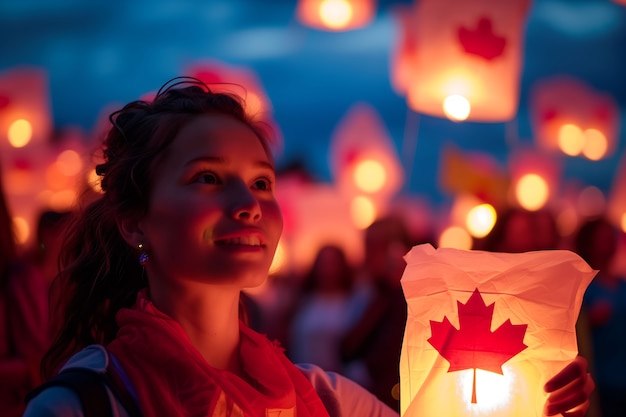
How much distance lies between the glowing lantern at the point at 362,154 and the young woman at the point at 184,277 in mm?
7638

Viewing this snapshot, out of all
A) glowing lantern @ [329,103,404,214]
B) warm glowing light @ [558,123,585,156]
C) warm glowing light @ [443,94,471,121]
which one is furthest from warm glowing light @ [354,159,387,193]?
warm glowing light @ [443,94,471,121]

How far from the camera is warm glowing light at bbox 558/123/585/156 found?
848cm

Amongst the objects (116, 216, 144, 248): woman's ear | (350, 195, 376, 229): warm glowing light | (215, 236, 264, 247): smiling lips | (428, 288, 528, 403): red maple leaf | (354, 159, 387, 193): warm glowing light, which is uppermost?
(354, 159, 387, 193): warm glowing light

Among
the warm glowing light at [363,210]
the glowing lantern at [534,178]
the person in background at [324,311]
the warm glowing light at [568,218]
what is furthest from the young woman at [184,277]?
the warm glowing light at [568,218]

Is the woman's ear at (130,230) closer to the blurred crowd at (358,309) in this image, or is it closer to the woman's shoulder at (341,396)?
the woman's shoulder at (341,396)

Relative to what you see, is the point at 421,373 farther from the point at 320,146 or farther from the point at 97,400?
the point at 320,146

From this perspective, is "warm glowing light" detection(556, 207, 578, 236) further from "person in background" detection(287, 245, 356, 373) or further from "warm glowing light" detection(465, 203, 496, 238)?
"person in background" detection(287, 245, 356, 373)

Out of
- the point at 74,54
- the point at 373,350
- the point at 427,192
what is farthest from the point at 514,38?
the point at 74,54

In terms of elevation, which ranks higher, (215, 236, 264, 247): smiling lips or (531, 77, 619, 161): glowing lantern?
(531, 77, 619, 161): glowing lantern

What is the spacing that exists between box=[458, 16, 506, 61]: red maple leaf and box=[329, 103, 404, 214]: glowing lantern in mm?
5204

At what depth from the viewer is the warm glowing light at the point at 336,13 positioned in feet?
21.6

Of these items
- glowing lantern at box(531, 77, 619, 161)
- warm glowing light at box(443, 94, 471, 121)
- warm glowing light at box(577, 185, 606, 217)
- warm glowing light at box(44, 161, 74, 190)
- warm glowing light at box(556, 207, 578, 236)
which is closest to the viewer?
warm glowing light at box(443, 94, 471, 121)

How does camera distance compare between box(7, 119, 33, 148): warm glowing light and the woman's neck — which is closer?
the woman's neck

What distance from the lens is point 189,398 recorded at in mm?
1471
